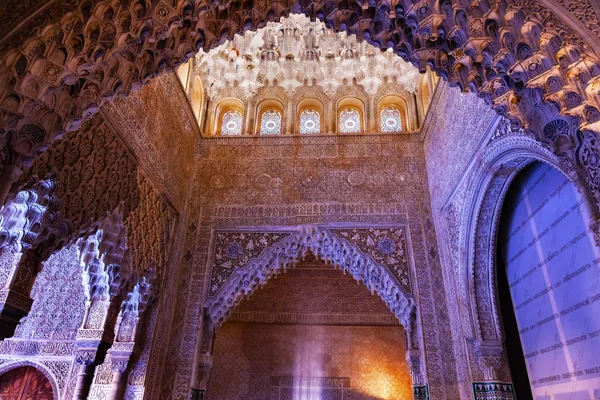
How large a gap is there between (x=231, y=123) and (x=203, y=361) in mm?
4106

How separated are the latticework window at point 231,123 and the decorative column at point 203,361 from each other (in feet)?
10.5

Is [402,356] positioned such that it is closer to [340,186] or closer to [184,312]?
[340,186]

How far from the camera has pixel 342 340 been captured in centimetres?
884

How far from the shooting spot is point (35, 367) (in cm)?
680

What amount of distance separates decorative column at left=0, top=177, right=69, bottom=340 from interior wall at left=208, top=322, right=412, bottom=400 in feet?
17.5

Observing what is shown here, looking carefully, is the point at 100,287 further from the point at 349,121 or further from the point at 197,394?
the point at 349,121

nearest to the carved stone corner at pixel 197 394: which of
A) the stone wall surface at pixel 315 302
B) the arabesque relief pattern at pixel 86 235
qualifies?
the arabesque relief pattern at pixel 86 235

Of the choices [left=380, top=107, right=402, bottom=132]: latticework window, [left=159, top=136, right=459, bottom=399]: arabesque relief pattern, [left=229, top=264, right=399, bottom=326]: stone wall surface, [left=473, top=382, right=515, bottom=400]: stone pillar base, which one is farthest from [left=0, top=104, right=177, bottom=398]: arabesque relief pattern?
[left=473, top=382, right=515, bottom=400]: stone pillar base

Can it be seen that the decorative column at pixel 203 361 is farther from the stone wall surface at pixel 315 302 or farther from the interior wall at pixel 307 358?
the stone wall surface at pixel 315 302

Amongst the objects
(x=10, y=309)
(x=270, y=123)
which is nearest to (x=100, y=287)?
(x=10, y=309)

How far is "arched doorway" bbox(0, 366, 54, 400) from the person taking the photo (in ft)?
21.9

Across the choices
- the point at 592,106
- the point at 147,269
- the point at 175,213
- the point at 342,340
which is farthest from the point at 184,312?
the point at 592,106

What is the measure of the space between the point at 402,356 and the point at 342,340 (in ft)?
4.05

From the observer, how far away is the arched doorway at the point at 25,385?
6.67 metres
